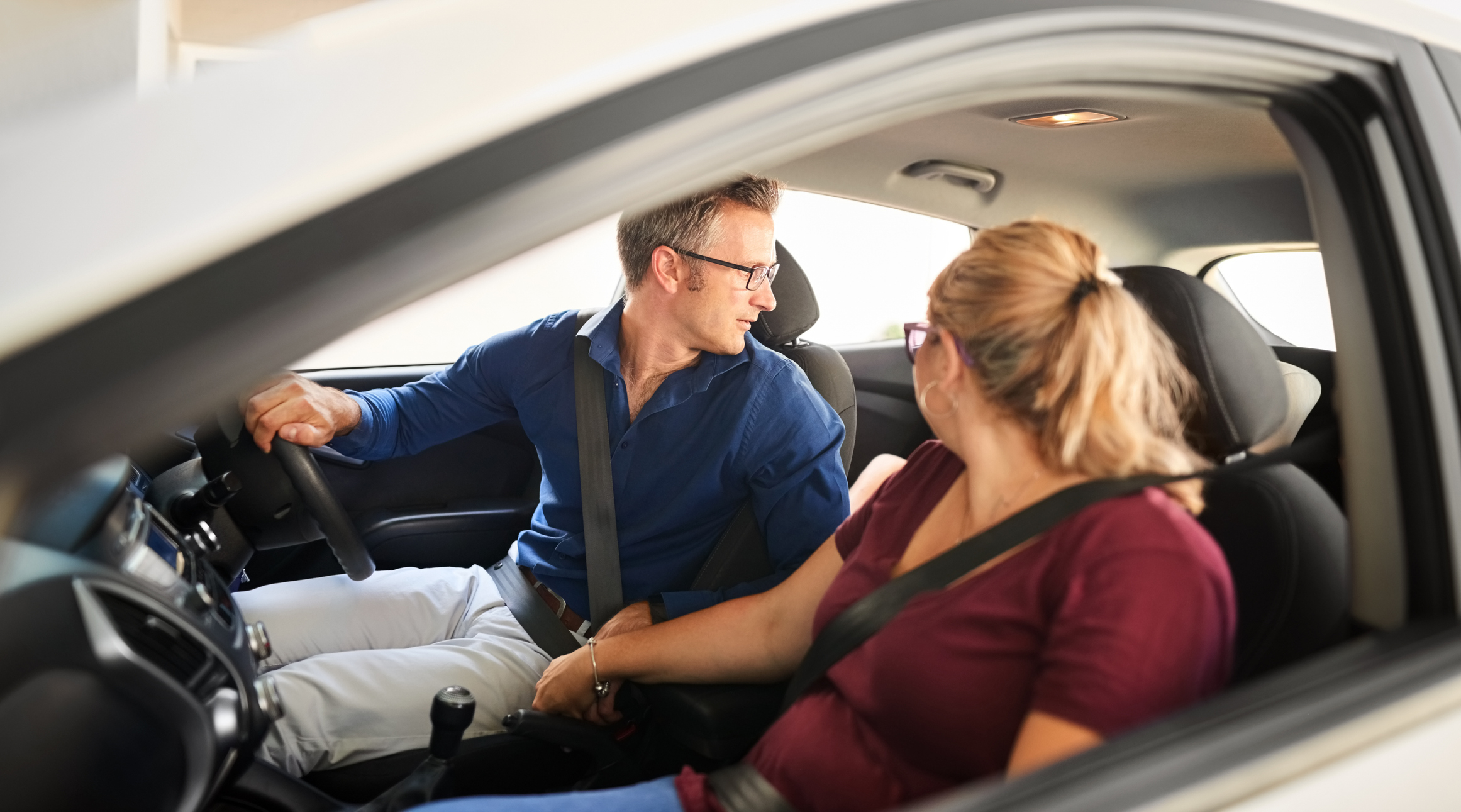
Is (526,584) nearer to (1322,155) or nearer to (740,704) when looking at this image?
(740,704)

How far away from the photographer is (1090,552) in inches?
38.0

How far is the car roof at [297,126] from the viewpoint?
0.56 metres

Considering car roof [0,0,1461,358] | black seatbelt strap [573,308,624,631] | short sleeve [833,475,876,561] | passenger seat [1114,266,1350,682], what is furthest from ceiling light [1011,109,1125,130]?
car roof [0,0,1461,358]

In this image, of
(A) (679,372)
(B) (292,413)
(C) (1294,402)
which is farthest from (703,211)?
(C) (1294,402)

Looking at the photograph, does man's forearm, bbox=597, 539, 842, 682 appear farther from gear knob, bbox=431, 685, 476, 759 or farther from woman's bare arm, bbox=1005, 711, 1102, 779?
woman's bare arm, bbox=1005, 711, 1102, 779

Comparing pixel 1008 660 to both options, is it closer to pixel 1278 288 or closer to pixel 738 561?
pixel 738 561

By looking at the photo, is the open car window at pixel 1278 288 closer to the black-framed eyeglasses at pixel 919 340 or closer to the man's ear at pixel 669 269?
the black-framed eyeglasses at pixel 919 340

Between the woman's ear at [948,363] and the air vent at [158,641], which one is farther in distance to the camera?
the woman's ear at [948,363]

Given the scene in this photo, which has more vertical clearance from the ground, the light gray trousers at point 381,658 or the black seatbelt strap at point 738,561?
the black seatbelt strap at point 738,561

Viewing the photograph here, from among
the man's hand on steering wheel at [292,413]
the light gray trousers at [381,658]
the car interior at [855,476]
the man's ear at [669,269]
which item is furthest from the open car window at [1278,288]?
the man's hand on steering wheel at [292,413]

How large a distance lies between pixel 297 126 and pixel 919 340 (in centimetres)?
91

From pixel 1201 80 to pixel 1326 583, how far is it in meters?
0.61

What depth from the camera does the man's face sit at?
1.92 metres

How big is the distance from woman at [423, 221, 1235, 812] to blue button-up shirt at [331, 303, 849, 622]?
48cm
